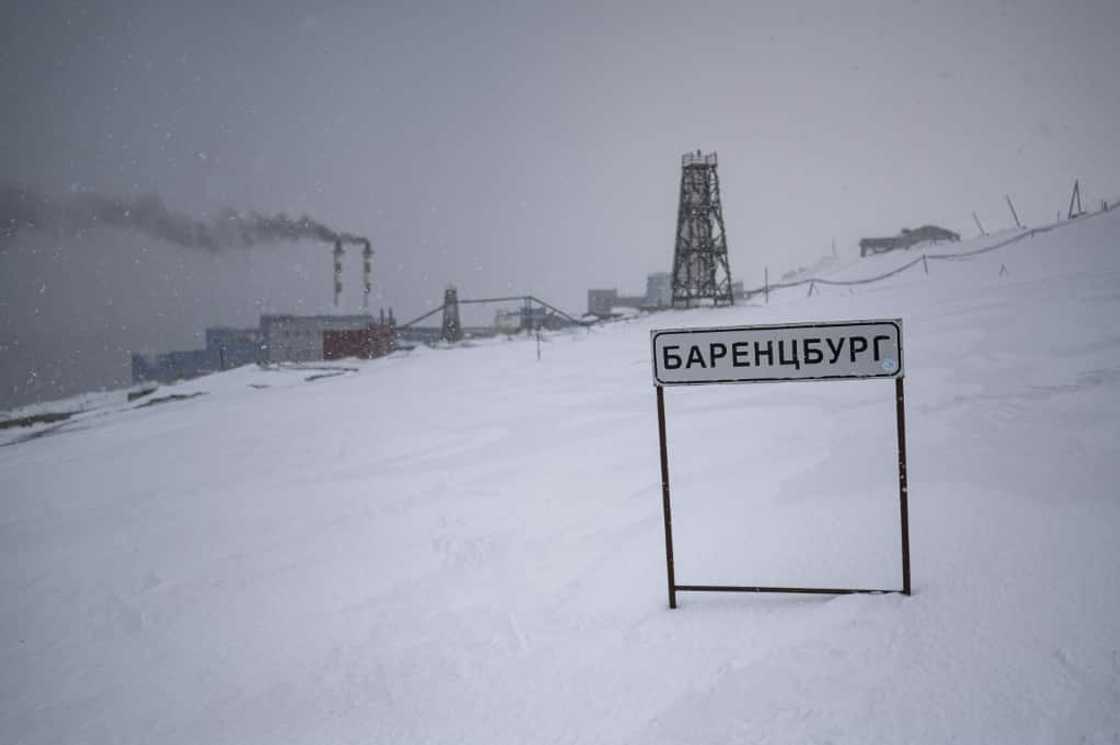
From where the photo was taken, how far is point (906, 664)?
2785mm

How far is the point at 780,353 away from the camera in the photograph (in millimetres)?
3355

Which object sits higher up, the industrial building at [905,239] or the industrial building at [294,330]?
the industrial building at [905,239]

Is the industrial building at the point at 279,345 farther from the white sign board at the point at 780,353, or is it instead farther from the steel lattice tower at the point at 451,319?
the white sign board at the point at 780,353

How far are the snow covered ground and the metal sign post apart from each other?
1.81 ft

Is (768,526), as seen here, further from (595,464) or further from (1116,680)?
(595,464)

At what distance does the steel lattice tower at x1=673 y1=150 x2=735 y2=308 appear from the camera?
113 ft

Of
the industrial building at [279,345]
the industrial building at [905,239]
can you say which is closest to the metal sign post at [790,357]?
the industrial building at [279,345]

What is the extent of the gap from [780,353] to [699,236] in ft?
110

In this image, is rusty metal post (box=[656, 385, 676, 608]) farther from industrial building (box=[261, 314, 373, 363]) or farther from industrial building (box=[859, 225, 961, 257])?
industrial building (box=[261, 314, 373, 363])

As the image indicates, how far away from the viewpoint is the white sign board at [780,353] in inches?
126

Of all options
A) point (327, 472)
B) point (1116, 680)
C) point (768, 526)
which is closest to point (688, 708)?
point (1116, 680)

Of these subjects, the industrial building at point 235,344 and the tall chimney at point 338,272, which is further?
the industrial building at point 235,344

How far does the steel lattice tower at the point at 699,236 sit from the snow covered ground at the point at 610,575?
24965 millimetres

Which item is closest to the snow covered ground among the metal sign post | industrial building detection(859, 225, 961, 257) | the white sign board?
the metal sign post
